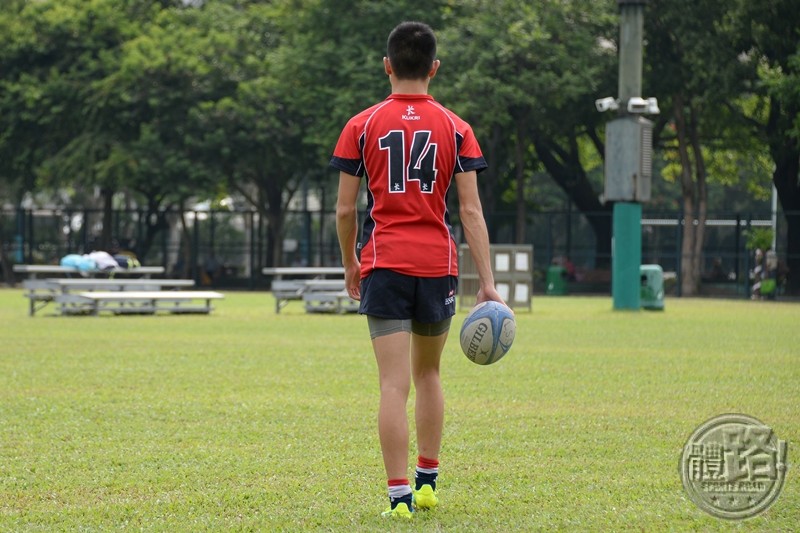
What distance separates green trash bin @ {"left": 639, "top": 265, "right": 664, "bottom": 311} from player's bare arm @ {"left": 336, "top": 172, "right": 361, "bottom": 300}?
20689 mm

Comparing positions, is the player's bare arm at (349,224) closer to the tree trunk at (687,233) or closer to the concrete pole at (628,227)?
the concrete pole at (628,227)

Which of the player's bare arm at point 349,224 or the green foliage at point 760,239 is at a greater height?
the green foliage at point 760,239

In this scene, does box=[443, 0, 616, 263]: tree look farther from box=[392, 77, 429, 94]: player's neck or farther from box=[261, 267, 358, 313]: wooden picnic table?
box=[392, 77, 429, 94]: player's neck

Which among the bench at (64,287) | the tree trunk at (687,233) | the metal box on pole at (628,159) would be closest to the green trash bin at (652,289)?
the metal box on pole at (628,159)

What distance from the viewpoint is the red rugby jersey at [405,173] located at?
231 inches

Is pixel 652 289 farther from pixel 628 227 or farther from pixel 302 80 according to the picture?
pixel 302 80

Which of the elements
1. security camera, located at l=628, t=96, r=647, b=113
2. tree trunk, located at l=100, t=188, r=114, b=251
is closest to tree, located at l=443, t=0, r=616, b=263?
security camera, located at l=628, t=96, r=647, b=113

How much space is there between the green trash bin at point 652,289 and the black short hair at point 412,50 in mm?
20887

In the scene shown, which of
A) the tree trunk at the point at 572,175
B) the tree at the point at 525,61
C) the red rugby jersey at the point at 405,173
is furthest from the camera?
the tree trunk at the point at 572,175

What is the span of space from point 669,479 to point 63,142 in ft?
124

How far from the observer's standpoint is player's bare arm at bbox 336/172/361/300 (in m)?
6.00

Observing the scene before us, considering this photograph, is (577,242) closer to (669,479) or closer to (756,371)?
(756,371)

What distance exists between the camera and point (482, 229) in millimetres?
6066

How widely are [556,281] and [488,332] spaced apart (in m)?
32.8
